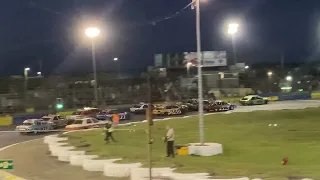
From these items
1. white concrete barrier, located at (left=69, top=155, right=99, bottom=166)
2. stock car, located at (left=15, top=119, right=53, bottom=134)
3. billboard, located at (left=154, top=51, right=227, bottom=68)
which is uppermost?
billboard, located at (left=154, top=51, right=227, bottom=68)

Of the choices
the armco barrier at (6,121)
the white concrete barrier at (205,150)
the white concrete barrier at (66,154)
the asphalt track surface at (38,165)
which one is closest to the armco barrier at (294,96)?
the armco barrier at (6,121)

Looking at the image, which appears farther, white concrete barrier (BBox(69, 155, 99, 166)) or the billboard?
the billboard

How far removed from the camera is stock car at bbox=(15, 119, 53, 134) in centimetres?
3822

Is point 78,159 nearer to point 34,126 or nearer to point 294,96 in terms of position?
point 34,126

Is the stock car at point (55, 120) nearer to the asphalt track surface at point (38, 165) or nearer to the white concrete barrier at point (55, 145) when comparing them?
the asphalt track surface at point (38, 165)

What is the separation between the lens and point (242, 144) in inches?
1040

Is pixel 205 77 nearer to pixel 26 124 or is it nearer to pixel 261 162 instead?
pixel 26 124

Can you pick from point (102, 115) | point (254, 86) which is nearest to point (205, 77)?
point (254, 86)

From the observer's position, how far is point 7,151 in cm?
2828

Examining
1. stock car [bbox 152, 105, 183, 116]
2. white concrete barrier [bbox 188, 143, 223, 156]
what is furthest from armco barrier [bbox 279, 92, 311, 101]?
white concrete barrier [bbox 188, 143, 223, 156]

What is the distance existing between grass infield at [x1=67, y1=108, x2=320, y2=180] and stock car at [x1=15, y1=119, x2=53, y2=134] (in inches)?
202

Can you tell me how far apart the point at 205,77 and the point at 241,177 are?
84.3 m

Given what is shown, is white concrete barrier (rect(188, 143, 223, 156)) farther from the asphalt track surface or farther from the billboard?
the billboard

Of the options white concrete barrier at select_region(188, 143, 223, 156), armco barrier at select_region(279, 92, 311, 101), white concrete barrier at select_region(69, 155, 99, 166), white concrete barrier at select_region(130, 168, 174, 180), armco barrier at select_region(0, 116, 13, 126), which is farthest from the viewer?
armco barrier at select_region(279, 92, 311, 101)
